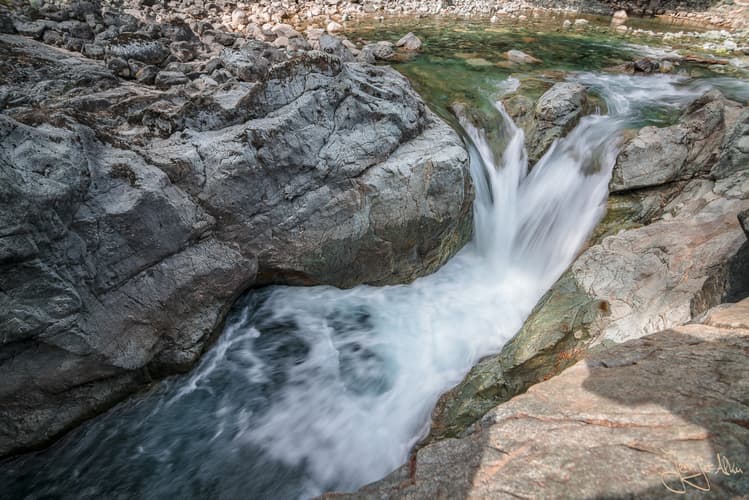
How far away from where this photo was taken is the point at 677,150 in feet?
20.8

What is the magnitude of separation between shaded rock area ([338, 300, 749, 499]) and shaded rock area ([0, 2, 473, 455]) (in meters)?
3.31

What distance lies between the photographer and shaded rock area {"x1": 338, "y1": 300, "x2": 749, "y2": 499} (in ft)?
7.29

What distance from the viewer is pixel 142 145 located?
16.2 feet

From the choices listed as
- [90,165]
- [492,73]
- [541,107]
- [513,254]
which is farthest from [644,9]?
[90,165]

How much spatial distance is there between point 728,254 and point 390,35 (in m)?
14.7

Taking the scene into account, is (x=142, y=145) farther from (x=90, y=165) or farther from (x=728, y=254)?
(x=728, y=254)

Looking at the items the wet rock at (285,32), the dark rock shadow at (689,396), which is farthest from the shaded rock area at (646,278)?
the wet rock at (285,32)

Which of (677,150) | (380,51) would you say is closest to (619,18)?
(380,51)

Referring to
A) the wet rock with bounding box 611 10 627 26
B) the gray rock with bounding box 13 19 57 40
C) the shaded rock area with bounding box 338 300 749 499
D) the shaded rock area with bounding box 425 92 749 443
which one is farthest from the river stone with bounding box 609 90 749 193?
the wet rock with bounding box 611 10 627 26

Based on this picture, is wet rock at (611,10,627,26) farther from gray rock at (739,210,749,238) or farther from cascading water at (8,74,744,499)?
gray rock at (739,210,749,238)

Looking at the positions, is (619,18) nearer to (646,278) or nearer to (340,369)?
(646,278)

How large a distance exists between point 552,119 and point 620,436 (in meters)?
6.92

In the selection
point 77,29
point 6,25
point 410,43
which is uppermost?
point 6,25

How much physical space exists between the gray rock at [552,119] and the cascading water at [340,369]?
19cm
